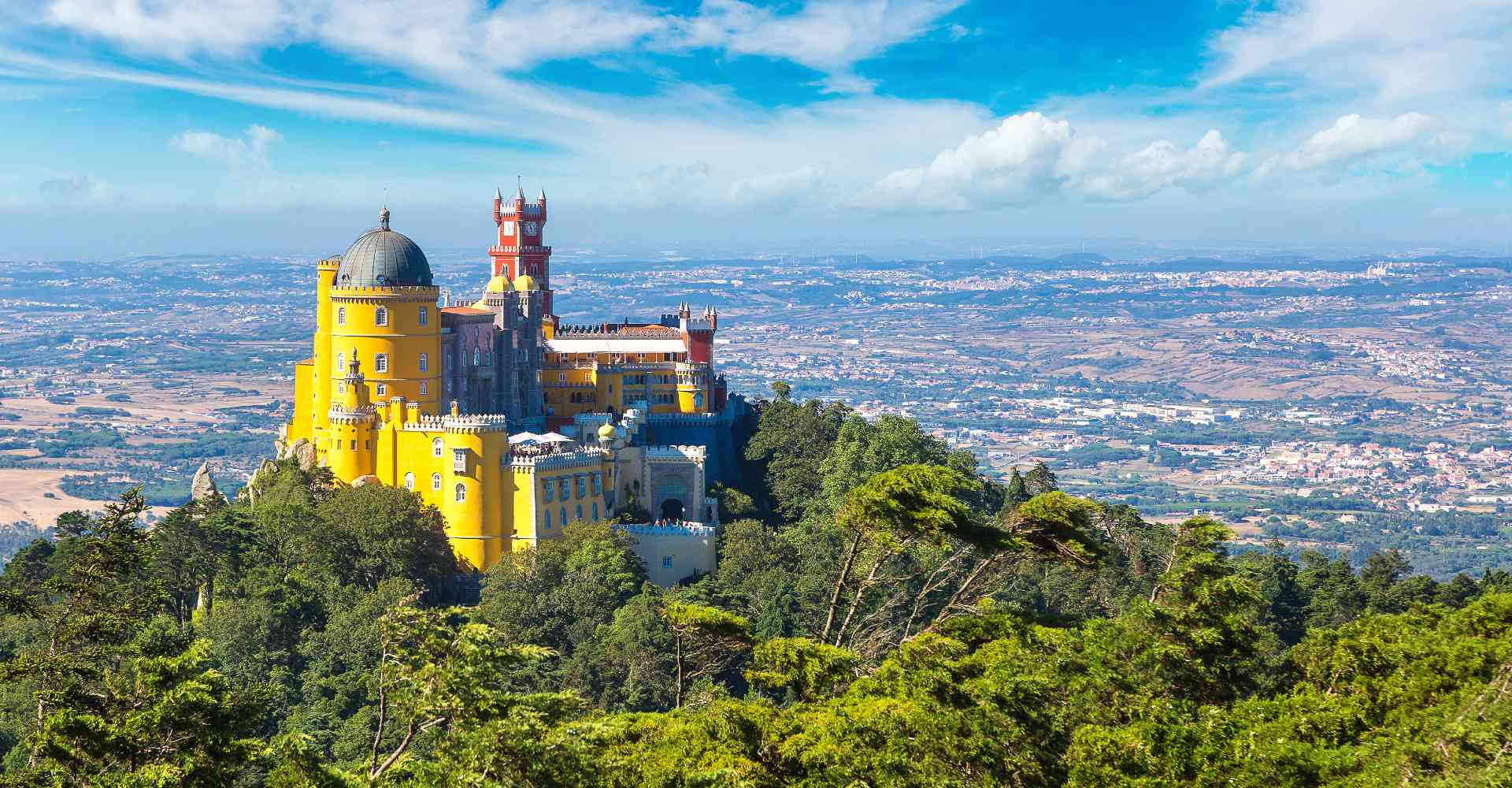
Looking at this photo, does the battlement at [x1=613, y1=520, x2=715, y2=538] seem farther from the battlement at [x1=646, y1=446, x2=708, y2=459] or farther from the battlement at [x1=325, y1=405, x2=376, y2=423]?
the battlement at [x1=325, y1=405, x2=376, y2=423]

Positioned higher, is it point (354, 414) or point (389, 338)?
point (389, 338)

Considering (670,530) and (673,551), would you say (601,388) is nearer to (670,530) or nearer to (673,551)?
(670,530)

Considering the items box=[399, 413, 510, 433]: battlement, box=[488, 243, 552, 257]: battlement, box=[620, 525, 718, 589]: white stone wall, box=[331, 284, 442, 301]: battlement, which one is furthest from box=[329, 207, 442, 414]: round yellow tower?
box=[488, 243, 552, 257]: battlement

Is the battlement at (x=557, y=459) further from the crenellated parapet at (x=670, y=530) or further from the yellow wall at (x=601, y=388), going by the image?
the yellow wall at (x=601, y=388)

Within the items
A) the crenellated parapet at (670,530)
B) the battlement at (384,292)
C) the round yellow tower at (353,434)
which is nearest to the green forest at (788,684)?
the round yellow tower at (353,434)

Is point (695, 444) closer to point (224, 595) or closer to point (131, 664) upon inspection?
point (224, 595)

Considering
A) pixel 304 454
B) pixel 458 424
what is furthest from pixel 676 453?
pixel 304 454

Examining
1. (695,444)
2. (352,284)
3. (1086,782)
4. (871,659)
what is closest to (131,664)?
(871,659)
